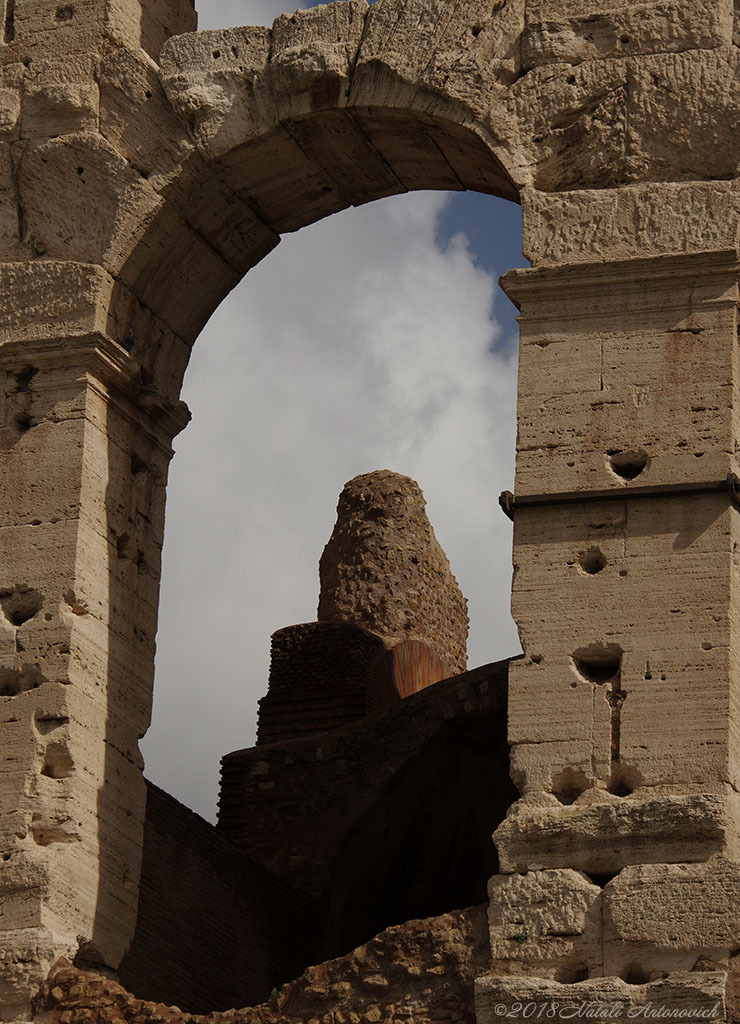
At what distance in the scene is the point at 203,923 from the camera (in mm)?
15484

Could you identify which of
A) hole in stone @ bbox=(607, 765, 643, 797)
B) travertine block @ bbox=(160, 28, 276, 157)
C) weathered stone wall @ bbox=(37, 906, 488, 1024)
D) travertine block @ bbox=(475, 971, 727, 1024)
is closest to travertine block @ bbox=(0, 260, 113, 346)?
travertine block @ bbox=(160, 28, 276, 157)

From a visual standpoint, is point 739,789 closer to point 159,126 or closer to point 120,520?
point 120,520

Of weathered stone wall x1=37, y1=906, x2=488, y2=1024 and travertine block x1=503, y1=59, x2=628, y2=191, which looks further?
travertine block x1=503, y1=59, x2=628, y2=191

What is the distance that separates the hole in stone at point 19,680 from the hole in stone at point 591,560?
2939 millimetres

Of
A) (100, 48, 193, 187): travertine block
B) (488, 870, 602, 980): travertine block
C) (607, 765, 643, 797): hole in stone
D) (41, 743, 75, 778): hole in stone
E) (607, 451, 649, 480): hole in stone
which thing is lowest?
(488, 870, 602, 980): travertine block

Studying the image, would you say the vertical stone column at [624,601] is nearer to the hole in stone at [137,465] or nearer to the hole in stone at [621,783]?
the hole in stone at [621,783]

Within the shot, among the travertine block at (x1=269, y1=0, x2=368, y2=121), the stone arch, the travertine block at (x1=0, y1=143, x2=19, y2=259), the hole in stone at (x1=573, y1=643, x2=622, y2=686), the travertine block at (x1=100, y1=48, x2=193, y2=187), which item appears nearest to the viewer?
the hole in stone at (x1=573, y1=643, x2=622, y2=686)

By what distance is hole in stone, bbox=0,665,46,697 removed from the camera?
43.5 feet

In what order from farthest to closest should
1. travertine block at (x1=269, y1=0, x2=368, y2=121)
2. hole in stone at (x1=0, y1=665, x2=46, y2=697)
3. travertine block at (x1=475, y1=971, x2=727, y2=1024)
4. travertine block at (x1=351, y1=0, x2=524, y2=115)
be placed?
1. travertine block at (x1=269, y1=0, x2=368, y2=121)
2. travertine block at (x1=351, y1=0, x2=524, y2=115)
3. hole in stone at (x1=0, y1=665, x2=46, y2=697)
4. travertine block at (x1=475, y1=971, x2=727, y2=1024)

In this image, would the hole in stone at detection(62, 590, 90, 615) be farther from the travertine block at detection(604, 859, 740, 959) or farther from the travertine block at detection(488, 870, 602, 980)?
the travertine block at detection(604, 859, 740, 959)

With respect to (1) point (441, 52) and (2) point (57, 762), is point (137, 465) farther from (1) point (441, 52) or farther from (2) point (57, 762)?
(1) point (441, 52)

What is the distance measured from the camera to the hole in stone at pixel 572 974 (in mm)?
11719

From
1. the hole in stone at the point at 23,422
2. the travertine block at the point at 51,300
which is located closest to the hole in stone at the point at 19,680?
the hole in stone at the point at 23,422

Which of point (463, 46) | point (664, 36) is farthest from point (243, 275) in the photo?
point (664, 36)
